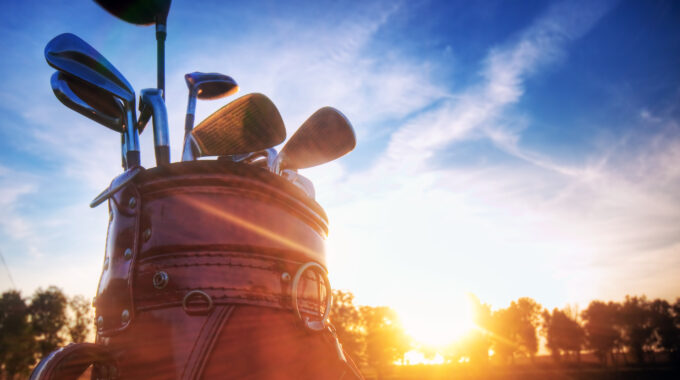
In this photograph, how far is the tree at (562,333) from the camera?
90062mm

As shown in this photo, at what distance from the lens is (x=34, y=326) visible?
5450cm

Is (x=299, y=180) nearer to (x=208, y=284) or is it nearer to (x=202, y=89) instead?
(x=202, y=89)

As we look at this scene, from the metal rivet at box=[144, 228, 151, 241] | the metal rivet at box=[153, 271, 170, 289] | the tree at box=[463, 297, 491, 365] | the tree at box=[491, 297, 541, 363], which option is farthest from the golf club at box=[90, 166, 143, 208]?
the tree at box=[491, 297, 541, 363]

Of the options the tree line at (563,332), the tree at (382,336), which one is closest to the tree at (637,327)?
the tree line at (563,332)

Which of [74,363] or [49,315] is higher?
[74,363]

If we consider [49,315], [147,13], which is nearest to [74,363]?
[147,13]

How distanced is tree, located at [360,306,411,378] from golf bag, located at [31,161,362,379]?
57950 mm

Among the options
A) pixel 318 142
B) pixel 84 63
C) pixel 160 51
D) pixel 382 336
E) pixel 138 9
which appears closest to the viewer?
pixel 84 63

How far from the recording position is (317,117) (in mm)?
1544

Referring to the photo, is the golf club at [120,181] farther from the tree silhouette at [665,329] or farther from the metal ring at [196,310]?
the tree silhouette at [665,329]

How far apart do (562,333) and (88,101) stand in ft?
363

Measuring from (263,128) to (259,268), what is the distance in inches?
21.3

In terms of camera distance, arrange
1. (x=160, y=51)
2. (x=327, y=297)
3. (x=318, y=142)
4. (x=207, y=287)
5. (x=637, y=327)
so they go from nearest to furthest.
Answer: (x=207, y=287) → (x=327, y=297) → (x=318, y=142) → (x=160, y=51) → (x=637, y=327)

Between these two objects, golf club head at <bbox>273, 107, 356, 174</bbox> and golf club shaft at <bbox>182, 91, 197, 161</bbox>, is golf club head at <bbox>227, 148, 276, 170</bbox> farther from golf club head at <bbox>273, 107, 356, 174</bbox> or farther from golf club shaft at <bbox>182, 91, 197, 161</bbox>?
golf club shaft at <bbox>182, 91, 197, 161</bbox>
